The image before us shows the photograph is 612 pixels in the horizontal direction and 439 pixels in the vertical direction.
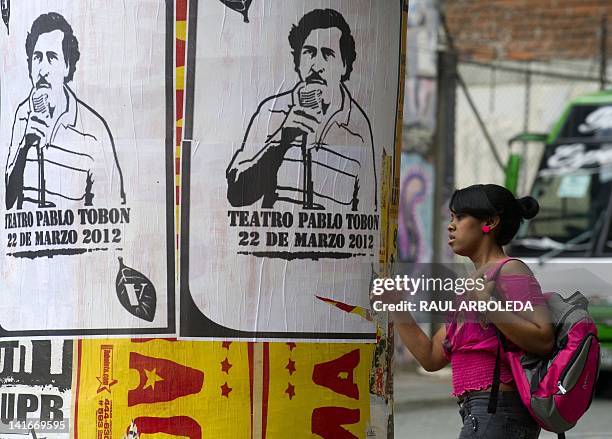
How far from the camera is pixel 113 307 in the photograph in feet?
11.7

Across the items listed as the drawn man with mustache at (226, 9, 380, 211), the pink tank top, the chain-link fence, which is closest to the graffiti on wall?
the chain-link fence

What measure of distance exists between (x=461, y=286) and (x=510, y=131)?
14.0 metres

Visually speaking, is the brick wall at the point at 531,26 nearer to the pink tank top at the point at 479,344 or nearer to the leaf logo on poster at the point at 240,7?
the pink tank top at the point at 479,344

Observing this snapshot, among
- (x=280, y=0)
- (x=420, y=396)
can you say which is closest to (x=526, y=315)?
(x=280, y=0)

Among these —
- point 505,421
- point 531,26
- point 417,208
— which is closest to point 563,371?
point 505,421

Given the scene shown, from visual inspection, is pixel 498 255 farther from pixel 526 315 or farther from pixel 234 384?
pixel 234 384

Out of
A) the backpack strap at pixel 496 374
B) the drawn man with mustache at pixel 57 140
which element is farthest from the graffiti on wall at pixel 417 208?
the drawn man with mustache at pixel 57 140

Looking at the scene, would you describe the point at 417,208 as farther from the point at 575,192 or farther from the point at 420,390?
the point at 420,390

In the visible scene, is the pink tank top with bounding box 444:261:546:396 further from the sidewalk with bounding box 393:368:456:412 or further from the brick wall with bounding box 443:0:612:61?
the brick wall with bounding box 443:0:612:61

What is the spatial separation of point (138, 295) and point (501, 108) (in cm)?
1448

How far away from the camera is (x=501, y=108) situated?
17.6 metres

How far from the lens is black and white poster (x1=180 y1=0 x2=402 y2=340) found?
3551 mm

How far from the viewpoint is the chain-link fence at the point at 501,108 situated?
17109 millimetres

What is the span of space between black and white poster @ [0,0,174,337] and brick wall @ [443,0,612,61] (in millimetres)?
15124
